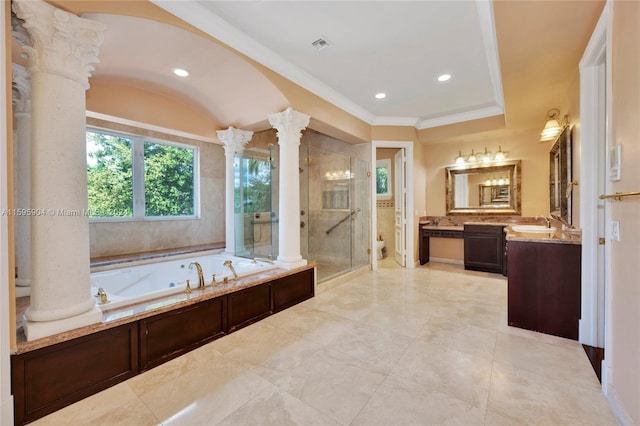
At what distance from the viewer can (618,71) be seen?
1425 mm

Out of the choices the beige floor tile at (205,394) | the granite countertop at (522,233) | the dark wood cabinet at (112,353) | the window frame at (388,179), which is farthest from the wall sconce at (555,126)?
the beige floor tile at (205,394)

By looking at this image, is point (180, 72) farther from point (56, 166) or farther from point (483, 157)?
point (483, 157)

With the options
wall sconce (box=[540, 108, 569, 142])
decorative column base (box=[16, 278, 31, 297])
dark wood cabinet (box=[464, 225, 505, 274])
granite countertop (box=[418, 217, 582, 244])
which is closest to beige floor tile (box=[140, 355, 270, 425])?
decorative column base (box=[16, 278, 31, 297])

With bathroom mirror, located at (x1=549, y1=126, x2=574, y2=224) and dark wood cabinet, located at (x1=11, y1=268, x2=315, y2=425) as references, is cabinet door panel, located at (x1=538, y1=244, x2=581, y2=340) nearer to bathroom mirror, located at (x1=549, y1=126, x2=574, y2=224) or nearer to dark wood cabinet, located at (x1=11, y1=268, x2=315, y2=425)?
bathroom mirror, located at (x1=549, y1=126, x2=574, y2=224)

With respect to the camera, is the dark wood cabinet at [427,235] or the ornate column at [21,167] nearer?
the ornate column at [21,167]

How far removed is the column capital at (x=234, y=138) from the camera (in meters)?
4.06

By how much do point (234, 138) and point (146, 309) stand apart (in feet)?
9.31

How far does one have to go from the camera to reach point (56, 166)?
160 cm

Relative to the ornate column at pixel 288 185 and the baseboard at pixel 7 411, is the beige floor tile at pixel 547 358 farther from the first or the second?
the baseboard at pixel 7 411

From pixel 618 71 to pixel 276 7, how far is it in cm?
228

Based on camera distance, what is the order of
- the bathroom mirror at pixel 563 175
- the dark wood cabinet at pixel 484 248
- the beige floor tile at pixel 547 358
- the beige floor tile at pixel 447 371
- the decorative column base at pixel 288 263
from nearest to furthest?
the beige floor tile at pixel 447 371 < the beige floor tile at pixel 547 358 < the bathroom mirror at pixel 563 175 < the decorative column base at pixel 288 263 < the dark wood cabinet at pixel 484 248

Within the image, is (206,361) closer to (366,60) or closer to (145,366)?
(145,366)

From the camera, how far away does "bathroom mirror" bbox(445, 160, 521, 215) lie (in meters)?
4.74

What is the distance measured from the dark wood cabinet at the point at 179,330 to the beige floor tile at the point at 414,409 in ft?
4.73
